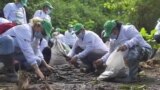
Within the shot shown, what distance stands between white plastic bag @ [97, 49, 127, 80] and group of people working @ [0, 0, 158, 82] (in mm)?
78

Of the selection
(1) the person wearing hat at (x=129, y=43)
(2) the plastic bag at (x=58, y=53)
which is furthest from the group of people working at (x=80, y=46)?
(2) the plastic bag at (x=58, y=53)

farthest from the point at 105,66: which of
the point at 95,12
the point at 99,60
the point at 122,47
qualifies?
the point at 95,12

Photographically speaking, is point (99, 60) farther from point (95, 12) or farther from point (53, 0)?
point (95, 12)

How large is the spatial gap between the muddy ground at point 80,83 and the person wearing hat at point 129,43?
0.29 m

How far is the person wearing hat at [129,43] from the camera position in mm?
7443

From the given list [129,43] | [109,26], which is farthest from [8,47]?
[129,43]

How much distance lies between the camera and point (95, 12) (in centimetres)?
3109

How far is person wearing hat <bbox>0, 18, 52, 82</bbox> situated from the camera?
6.77 meters

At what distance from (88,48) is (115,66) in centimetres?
87

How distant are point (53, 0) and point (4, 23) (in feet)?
53.8

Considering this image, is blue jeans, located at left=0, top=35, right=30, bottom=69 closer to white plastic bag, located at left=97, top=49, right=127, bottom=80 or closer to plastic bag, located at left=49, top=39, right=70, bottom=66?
white plastic bag, located at left=97, top=49, right=127, bottom=80

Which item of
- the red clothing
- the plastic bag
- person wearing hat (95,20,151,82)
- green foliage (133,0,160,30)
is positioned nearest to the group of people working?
person wearing hat (95,20,151,82)

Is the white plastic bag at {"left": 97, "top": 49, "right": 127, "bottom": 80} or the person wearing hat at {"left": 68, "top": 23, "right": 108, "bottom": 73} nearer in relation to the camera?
the white plastic bag at {"left": 97, "top": 49, "right": 127, "bottom": 80}

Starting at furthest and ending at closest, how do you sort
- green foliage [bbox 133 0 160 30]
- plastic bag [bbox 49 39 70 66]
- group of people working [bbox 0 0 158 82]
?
green foliage [bbox 133 0 160 30] < plastic bag [bbox 49 39 70 66] < group of people working [bbox 0 0 158 82]
